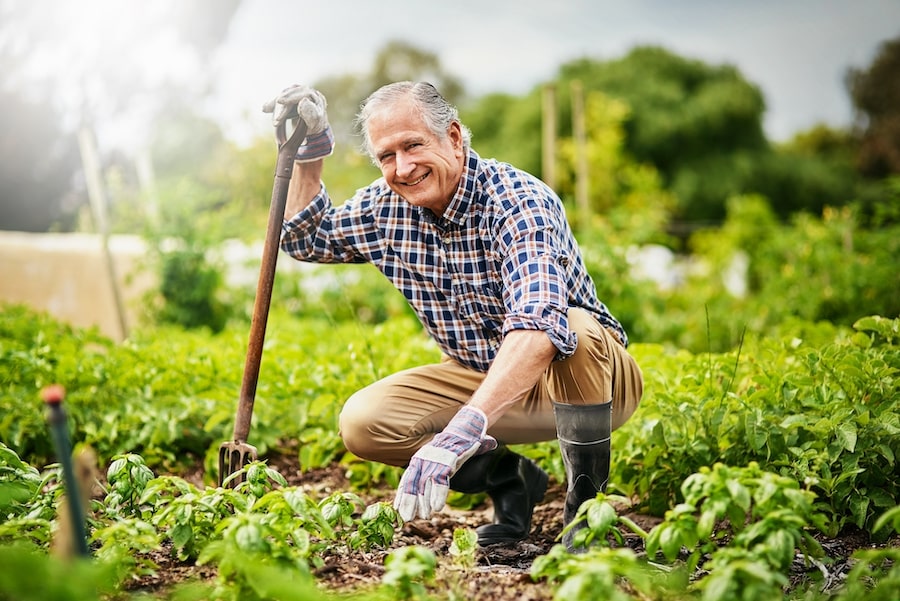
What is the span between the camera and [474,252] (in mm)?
2342

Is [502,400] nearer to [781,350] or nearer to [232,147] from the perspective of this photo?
[781,350]

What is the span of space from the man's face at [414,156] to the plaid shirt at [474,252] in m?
0.05

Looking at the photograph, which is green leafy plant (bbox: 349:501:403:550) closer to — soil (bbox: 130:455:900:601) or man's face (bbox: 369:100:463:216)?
soil (bbox: 130:455:900:601)

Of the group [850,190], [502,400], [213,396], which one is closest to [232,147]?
[213,396]

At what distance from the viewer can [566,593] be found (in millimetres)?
1418

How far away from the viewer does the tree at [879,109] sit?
70.1 ft

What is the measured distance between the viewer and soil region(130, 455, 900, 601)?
73.9 inches

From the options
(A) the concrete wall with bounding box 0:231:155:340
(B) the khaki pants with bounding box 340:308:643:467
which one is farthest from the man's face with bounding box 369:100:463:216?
(A) the concrete wall with bounding box 0:231:155:340

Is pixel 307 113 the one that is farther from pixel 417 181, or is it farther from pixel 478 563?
pixel 478 563

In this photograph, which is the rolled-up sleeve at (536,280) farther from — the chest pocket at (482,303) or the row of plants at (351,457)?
the row of plants at (351,457)

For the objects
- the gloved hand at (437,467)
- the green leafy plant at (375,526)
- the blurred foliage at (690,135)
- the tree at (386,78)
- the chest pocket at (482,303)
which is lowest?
the green leafy plant at (375,526)

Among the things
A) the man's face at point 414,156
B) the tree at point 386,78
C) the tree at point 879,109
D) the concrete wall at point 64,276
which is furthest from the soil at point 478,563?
the tree at point 879,109

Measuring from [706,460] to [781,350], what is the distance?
0.74 metres

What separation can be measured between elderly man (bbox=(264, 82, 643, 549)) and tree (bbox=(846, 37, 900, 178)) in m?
21.3
